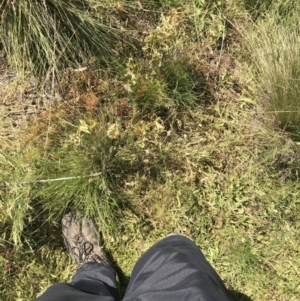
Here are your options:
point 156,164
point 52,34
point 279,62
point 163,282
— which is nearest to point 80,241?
point 156,164

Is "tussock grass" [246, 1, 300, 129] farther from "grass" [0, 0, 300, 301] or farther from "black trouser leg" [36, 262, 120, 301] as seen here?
"black trouser leg" [36, 262, 120, 301]

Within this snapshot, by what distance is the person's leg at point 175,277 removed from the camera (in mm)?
1671

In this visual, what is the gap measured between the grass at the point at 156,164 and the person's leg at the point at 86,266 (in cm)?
7

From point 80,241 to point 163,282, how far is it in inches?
31.1

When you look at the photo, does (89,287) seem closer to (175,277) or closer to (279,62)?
(175,277)

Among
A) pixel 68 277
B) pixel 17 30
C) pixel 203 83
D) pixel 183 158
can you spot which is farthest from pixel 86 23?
pixel 68 277

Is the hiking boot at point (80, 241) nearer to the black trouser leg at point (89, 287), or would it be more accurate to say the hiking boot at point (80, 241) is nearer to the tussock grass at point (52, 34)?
the black trouser leg at point (89, 287)

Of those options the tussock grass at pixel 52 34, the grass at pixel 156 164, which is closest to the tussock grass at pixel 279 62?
the grass at pixel 156 164

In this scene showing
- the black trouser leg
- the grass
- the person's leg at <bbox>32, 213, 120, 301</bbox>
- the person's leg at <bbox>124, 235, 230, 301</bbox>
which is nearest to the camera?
the person's leg at <bbox>124, 235, 230, 301</bbox>

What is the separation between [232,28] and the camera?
263cm

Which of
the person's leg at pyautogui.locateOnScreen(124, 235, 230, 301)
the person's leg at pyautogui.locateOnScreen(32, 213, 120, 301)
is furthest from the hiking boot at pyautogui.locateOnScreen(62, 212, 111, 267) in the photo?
the person's leg at pyautogui.locateOnScreen(124, 235, 230, 301)

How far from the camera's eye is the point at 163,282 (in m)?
1.79

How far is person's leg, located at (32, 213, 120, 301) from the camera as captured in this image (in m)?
2.12

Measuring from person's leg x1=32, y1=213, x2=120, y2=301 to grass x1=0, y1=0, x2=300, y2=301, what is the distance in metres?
0.07
